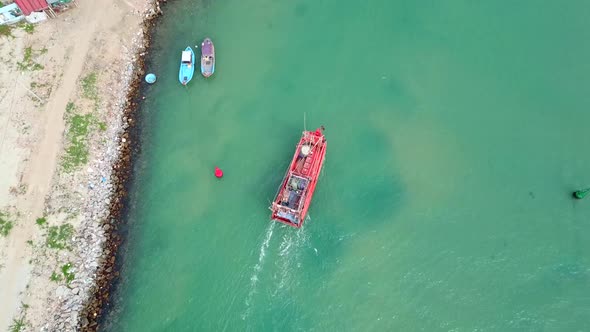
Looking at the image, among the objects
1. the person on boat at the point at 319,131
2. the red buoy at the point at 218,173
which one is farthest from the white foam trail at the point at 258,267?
the person on boat at the point at 319,131

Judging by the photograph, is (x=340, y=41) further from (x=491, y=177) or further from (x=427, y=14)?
(x=491, y=177)

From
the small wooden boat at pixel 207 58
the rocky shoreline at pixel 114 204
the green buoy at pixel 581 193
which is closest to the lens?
the rocky shoreline at pixel 114 204

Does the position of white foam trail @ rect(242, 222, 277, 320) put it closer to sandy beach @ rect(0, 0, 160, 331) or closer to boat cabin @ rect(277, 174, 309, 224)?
boat cabin @ rect(277, 174, 309, 224)

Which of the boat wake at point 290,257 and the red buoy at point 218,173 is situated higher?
the red buoy at point 218,173

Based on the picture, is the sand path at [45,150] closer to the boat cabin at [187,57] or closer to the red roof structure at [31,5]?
the red roof structure at [31,5]

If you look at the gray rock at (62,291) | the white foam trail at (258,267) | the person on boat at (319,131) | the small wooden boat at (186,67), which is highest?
the small wooden boat at (186,67)

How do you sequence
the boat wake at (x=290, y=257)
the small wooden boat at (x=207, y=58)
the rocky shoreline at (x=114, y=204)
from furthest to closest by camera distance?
the small wooden boat at (x=207, y=58) < the boat wake at (x=290, y=257) < the rocky shoreline at (x=114, y=204)
